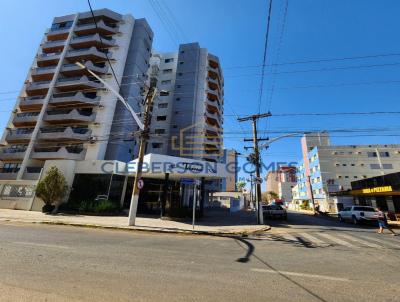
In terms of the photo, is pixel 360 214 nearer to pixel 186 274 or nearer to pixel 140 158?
pixel 140 158

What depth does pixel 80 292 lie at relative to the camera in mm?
3721

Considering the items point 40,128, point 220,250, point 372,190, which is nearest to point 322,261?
point 220,250

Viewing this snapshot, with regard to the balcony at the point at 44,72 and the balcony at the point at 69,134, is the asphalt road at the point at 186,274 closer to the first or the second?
the balcony at the point at 69,134

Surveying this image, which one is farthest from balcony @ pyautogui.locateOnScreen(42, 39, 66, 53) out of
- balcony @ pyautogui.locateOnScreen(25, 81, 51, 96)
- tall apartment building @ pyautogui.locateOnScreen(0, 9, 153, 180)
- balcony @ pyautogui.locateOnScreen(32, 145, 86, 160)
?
balcony @ pyautogui.locateOnScreen(32, 145, 86, 160)

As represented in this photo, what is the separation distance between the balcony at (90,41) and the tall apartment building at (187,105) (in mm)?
12797

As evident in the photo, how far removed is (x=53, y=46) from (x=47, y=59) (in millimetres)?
2973

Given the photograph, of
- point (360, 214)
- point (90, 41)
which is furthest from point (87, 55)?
point (360, 214)

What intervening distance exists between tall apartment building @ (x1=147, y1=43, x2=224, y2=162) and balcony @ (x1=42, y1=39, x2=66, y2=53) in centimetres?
1701

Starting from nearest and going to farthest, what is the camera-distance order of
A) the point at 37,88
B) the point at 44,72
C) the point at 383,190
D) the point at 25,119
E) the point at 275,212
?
the point at 275,212 → the point at 383,190 → the point at 25,119 → the point at 37,88 → the point at 44,72

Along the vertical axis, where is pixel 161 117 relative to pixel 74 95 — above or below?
above

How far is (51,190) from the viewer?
20.1m

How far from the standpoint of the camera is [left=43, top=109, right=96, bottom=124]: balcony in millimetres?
31859

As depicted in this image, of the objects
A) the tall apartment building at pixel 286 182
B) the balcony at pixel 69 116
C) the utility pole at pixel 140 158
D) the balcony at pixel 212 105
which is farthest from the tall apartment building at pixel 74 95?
the tall apartment building at pixel 286 182

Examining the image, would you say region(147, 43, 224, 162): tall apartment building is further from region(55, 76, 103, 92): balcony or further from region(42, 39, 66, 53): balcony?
region(42, 39, 66, 53): balcony
